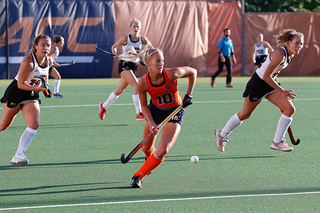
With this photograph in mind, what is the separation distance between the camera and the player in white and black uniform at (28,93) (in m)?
5.77

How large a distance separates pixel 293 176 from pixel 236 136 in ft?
8.34

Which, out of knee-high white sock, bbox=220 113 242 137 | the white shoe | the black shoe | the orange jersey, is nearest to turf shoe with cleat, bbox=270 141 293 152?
knee-high white sock, bbox=220 113 242 137

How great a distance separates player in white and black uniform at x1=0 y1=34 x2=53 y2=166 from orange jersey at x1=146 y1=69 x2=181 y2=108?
1.36 meters

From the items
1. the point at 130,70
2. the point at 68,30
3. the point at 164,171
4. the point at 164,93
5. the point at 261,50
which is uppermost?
the point at 164,93

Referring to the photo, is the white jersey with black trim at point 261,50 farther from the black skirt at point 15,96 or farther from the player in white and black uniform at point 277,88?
the black skirt at point 15,96

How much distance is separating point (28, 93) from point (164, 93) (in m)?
1.72

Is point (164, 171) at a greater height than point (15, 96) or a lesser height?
lesser

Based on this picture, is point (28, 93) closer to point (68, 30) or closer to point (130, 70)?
point (130, 70)

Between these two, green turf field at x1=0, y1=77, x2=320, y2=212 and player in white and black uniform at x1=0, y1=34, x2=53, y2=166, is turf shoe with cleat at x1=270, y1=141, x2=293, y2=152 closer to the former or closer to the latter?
green turf field at x1=0, y1=77, x2=320, y2=212

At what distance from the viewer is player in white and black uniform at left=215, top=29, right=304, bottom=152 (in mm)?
6262

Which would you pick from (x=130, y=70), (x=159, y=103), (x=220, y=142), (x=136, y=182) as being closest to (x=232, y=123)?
(x=220, y=142)

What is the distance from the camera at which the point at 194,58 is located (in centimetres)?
2295

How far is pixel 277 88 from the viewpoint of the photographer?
247 inches

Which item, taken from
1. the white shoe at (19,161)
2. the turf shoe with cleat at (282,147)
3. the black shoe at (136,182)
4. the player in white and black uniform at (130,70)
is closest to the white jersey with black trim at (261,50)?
the player in white and black uniform at (130,70)
